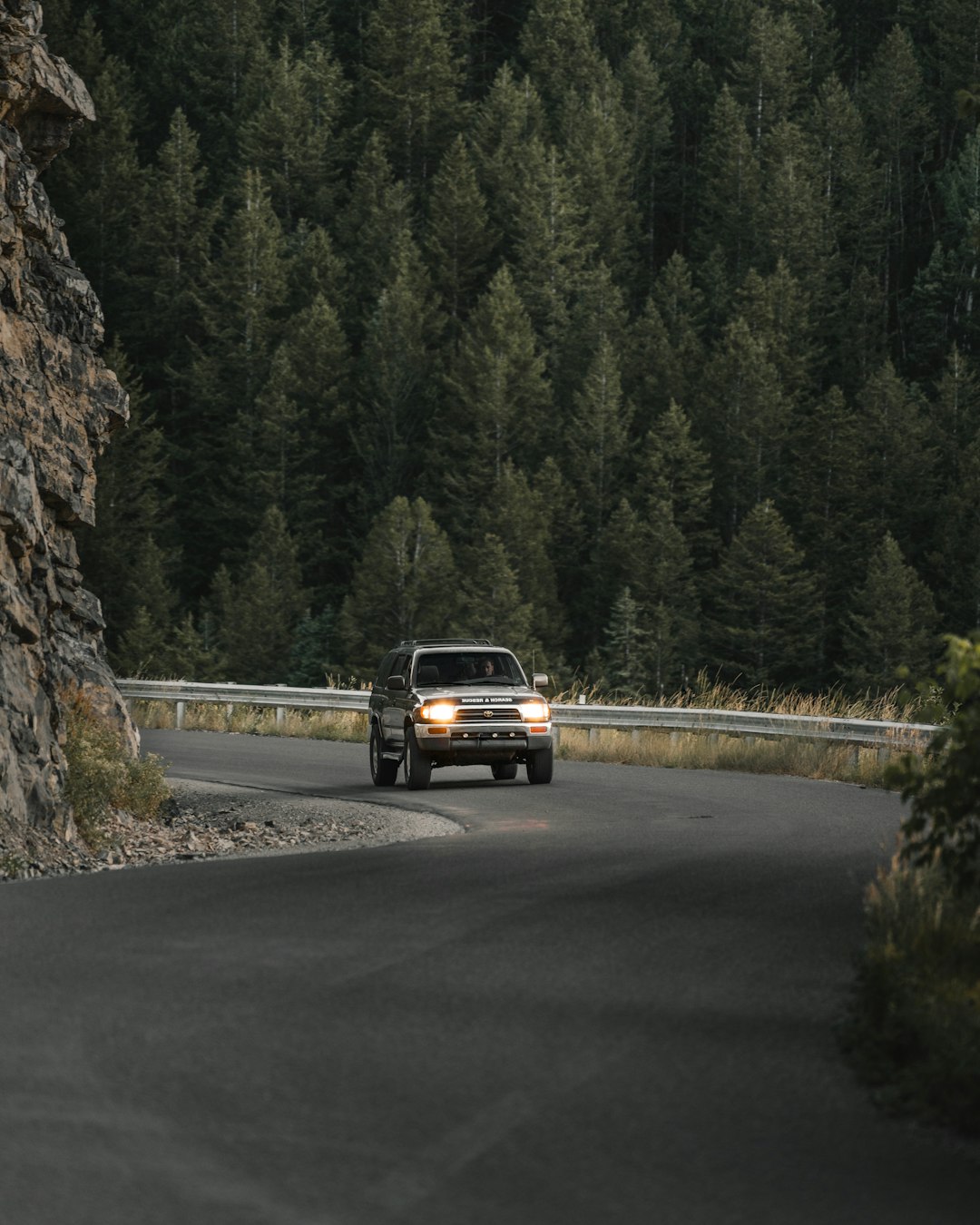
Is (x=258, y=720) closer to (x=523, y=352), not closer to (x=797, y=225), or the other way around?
(x=523, y=352)

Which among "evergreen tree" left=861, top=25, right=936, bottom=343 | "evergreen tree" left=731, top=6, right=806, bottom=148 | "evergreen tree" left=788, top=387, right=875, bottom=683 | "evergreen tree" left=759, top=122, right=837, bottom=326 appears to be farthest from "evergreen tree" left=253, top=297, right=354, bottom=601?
"evergreen tree" left=861, top=25, right=936, bottom=343

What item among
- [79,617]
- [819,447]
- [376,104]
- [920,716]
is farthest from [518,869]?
[376,104]

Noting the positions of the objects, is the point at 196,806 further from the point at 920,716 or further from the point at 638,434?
the point at 638,434

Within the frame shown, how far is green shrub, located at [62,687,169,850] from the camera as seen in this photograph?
18375 millimetres

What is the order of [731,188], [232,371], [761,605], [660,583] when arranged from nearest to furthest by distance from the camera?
[761,605]
[660,583]
[232,371]
[731,188]

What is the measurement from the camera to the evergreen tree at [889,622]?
79062mm

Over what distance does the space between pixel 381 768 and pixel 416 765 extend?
924 mm

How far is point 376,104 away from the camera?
105m

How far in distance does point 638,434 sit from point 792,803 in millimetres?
71673

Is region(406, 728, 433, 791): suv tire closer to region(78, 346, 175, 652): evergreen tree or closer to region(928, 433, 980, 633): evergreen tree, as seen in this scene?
region(928, 433, 980, 633): evergreen tree

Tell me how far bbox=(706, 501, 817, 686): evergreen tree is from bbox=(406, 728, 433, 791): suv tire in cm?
5939

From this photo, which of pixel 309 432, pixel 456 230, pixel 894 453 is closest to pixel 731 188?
pixel 456 230

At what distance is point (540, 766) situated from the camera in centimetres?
2423

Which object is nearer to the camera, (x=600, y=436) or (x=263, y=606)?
(x=263, y=606)
